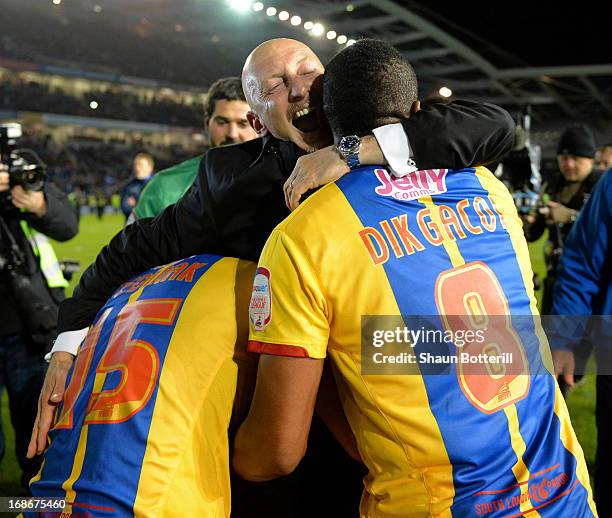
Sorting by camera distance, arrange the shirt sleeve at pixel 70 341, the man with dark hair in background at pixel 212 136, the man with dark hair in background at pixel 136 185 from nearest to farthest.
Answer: the shirt sleeve at pixel 70 341 < the man with dark hair in background at pixel 212 136 < the man with dark hair in background at pixel 136 185

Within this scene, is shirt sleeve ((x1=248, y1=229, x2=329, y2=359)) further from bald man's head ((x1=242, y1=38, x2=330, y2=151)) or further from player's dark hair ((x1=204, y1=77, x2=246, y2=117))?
player's dark hair ((x1=204, y1=77, x2=246, y2=117))

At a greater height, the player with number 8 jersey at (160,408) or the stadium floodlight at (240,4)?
the stadium floodlight at (240,4)

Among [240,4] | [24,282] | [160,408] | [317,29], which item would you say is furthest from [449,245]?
[317,29]

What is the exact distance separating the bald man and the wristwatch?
0.04 ft

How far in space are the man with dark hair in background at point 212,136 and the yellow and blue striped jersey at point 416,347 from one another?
5.01ft

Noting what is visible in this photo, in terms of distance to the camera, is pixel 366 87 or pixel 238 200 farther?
pixel 238 200

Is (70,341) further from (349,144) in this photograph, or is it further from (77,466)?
(349,144)

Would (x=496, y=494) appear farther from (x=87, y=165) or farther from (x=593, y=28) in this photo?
(x=87, y=165)

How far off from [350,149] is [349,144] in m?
0.01

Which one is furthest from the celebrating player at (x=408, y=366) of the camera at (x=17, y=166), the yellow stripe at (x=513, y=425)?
the camera at (x=17, y=166)

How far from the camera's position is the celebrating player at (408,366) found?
3.89 feet

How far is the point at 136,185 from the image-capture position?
7.16 meters

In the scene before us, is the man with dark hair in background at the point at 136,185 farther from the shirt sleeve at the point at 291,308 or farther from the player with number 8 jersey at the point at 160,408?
the shirt sleeve at the point at 291,308

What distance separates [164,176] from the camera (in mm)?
2729
